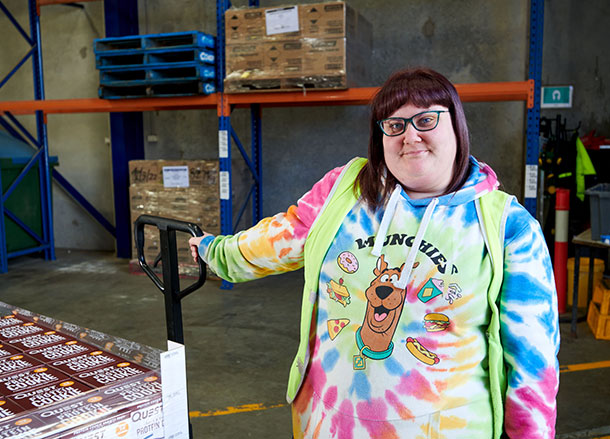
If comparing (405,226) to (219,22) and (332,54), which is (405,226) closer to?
(332,54)

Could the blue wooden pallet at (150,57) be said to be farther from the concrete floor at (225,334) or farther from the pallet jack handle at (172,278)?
the pallet jack handle at (172,278)

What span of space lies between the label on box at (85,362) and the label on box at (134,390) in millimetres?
190

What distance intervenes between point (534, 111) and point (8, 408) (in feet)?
17.9

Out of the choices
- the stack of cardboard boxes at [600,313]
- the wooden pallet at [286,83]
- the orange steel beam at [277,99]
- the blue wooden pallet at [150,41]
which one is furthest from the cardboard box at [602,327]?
the blue wooden pallet at [150,41]

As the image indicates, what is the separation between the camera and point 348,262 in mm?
1675

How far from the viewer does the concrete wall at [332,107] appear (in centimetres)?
750

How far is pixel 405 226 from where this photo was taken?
1.62 m

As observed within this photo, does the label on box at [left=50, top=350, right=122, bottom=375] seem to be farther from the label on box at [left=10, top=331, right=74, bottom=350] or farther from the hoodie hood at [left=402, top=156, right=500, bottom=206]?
the hoodie hood at [left=402, top=156, right=500, bottom=206]

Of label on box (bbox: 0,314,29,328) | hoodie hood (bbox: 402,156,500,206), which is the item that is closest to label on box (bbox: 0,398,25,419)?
label on box (bbox: 0,314,29,328)

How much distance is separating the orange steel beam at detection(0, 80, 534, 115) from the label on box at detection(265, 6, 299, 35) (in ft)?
2.25

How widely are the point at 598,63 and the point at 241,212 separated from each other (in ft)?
17.2

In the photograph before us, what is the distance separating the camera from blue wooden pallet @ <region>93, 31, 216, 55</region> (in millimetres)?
6375

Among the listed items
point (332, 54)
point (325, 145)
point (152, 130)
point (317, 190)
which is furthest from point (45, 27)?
point (317, 190)

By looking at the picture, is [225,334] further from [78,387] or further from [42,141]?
[42,141]
